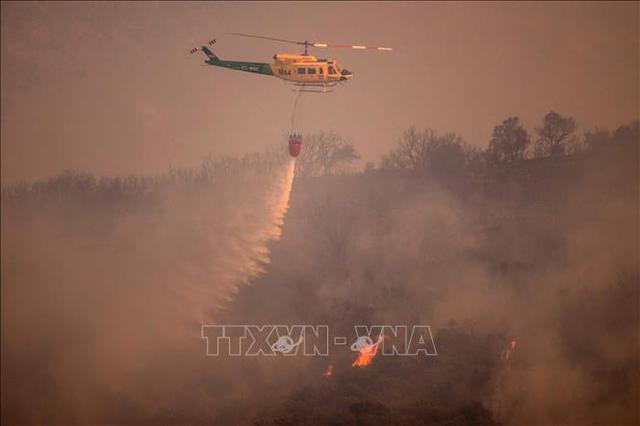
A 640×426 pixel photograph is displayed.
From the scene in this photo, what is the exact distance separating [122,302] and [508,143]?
123ft

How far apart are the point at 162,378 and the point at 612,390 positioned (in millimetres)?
22487

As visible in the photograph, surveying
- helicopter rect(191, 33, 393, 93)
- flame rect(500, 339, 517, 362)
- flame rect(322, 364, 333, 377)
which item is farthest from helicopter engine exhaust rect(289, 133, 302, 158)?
flame rect(500, 339, 517, 362)

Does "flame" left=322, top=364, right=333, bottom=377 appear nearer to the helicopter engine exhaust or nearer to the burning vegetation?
the burning vegetation

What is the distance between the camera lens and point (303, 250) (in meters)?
44.1

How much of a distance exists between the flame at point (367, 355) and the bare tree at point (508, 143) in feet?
95.0

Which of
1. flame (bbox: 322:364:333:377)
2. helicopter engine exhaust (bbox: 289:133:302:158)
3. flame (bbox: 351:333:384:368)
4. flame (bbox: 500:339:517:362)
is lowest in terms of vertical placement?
flame (bbox: 322:364:333:377)

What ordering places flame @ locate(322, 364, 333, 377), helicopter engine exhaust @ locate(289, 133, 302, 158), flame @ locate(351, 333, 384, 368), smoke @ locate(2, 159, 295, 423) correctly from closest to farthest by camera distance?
helicopter engine exhaust @ locate(289, 133, 302, 158) → smoke @ locate(2, 159, 295, 423) → flame @ locate(322, 364, 333, 377) → flame @ locate(351, 333, 384, 368)

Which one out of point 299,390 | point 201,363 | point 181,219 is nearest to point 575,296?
point 299,390

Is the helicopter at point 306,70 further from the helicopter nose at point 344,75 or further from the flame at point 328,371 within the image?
the flame at point 328,371

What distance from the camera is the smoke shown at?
1134 inches

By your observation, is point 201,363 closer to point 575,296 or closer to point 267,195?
point 267,195

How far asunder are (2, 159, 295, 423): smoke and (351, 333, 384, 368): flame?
8.03 meters

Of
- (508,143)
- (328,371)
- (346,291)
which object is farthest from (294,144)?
(508,143)

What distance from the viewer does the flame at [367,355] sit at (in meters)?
30.1
